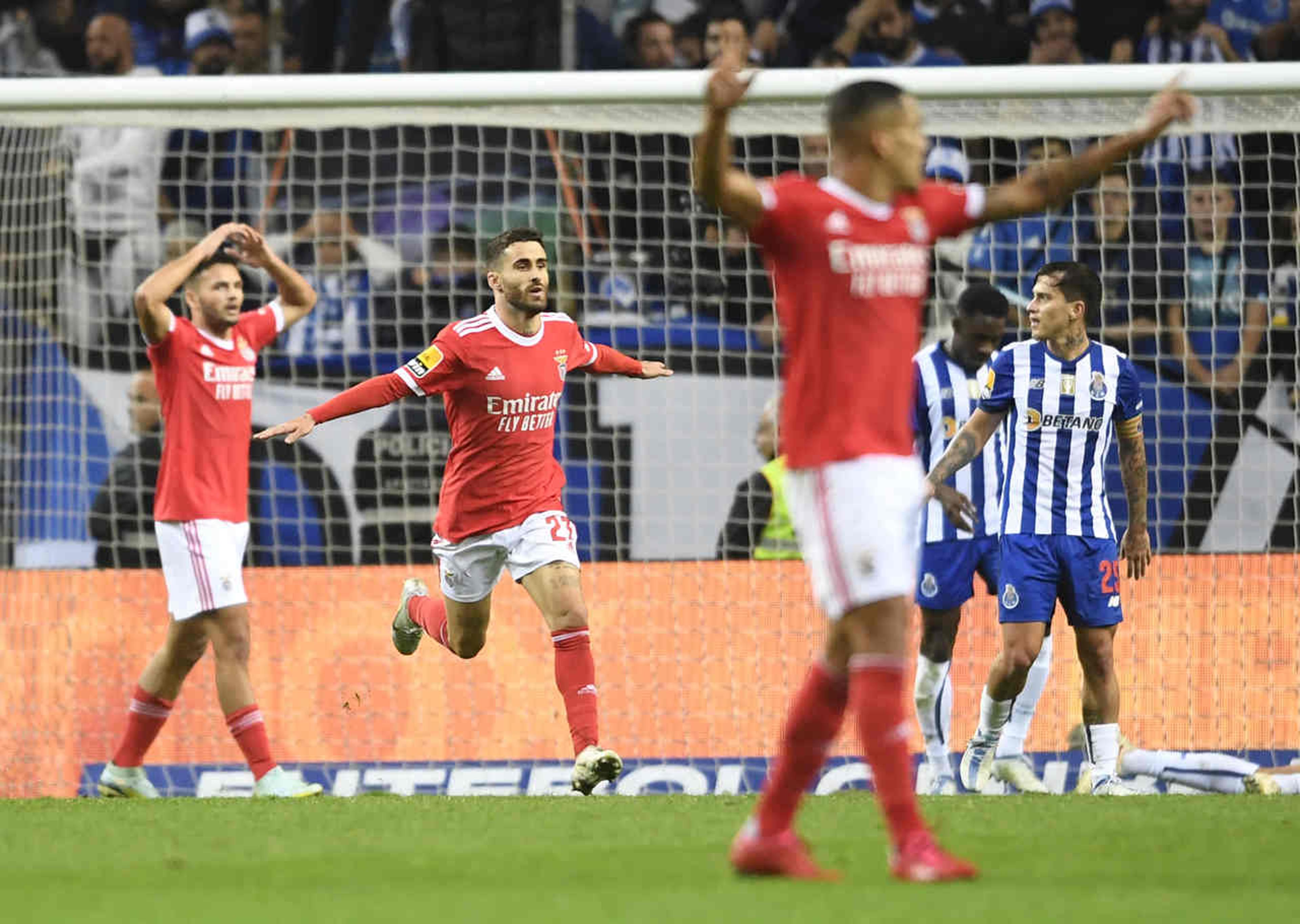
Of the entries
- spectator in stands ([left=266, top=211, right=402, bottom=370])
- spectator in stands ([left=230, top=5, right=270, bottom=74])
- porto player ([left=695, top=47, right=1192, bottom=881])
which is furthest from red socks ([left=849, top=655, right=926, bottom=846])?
spectator in stands ([left=230, top=5, right=270, bottom=74])

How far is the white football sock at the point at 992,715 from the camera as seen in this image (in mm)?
8430

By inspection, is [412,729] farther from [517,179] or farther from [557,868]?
[557,868]

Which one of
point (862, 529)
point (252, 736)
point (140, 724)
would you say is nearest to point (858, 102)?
point (862, 529)

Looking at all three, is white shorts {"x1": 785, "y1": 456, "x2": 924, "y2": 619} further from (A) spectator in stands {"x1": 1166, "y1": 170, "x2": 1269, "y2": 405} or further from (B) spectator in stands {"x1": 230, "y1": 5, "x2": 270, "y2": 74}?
(B) spectator in stands {"x1": 230, "y1": 5, "x2": 270, "y2": 74}

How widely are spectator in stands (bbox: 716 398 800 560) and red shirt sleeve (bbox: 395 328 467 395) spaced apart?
268 cm

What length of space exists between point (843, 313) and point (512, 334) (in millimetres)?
3309

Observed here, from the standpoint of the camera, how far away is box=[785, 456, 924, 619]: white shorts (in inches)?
183

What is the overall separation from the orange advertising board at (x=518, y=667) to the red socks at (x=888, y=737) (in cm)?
501

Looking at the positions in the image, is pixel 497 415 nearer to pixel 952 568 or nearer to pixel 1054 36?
pixel 952 568

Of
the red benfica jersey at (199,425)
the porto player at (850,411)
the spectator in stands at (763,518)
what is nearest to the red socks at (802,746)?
the porto player at (850,411)

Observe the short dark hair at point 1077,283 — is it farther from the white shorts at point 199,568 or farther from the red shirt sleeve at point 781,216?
the white shorts at point 199,568

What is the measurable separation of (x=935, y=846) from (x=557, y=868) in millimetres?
1103

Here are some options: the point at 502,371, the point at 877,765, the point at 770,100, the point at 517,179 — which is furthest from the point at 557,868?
the point at 517,179

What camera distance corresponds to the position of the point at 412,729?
976 centimetres
